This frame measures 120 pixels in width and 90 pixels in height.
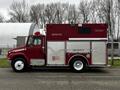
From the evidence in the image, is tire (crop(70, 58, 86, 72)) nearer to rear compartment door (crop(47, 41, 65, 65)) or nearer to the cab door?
rear compartment door (crop(47, 41, 65, 65))

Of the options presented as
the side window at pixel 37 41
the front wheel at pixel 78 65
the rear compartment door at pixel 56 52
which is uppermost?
the side window at pixel 37 41

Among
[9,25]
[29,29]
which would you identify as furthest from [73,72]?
[9,25]

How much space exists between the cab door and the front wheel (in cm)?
184

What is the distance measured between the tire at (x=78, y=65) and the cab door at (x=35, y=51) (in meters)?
1.82

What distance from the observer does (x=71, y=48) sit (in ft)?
71.6

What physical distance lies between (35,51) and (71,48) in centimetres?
219

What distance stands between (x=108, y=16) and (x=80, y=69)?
5359 centimetres

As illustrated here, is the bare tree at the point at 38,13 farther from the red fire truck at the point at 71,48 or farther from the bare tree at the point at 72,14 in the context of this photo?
the red fire truck at the point at 71,48

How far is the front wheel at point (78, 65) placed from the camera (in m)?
21.8

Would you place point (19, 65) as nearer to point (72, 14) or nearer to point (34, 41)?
point (34, 41)

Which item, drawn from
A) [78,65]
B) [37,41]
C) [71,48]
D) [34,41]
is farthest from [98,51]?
[34,41]

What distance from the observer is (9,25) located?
3925 centimetres

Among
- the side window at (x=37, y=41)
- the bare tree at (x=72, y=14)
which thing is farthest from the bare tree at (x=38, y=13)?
the side window at (x=37, y=41)

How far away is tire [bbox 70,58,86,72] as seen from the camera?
21.8 meters
